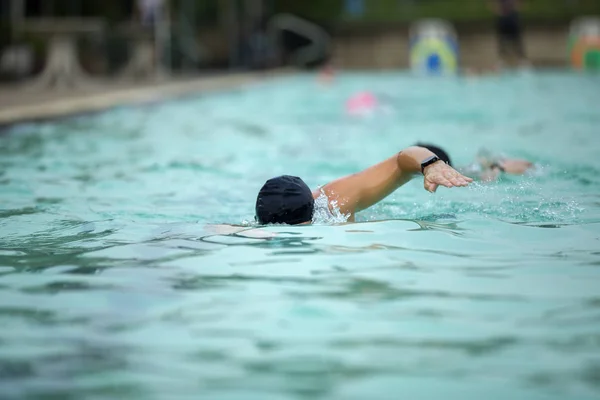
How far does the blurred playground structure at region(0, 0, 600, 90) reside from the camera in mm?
13938

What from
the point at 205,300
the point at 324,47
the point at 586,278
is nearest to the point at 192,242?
the point at 205,300

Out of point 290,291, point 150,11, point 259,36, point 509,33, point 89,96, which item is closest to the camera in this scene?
point 290,291

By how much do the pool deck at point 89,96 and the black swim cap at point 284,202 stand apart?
16.7 feet

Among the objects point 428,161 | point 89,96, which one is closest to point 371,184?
point 428,161

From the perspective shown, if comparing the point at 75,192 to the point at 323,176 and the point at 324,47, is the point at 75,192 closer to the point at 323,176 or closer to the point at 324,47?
the point at 323,176

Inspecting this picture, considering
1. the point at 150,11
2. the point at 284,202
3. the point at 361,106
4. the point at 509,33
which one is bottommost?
the point at 284,202

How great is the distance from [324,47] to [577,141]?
15602 mm

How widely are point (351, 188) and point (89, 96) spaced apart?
8.21 m

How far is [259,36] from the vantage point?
68.6 feet

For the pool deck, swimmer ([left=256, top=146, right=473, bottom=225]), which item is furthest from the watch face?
the pool deck

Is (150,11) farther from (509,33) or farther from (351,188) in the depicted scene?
(351,188)

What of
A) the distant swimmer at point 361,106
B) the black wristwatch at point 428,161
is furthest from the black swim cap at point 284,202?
the distant swimmer at point 361,106

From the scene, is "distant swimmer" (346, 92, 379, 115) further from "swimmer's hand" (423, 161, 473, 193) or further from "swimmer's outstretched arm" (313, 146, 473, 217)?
"swimmer's hand" (423, 161, 473, 193)

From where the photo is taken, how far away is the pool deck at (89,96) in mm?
9344
